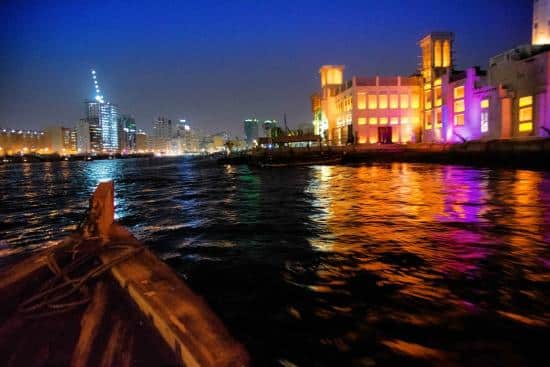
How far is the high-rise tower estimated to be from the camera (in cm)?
5306

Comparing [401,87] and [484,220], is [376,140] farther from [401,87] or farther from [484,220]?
[484,220]

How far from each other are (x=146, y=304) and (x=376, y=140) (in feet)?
244

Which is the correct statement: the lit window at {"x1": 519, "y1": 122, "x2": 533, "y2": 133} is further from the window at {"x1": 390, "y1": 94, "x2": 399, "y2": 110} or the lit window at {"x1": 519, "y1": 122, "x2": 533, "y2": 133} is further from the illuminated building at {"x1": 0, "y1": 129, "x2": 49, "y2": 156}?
the illuminated building at {"x1": 0, "y1": 129, "x2": 49, "y2": 156}

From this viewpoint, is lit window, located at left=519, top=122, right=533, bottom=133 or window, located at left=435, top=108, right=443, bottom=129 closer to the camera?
lit window, located at left=519, top=122, right=533, bottom=133

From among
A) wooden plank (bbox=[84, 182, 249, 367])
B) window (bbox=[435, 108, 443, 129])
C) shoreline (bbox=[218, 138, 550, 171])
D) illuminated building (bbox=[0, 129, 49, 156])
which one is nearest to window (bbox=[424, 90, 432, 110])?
window (bbox=[435, 108, 443, 129])

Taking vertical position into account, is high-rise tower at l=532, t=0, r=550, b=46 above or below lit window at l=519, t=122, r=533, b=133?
above

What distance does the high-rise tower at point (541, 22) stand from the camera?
53.1 meters

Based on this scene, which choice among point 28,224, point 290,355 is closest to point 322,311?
point 290,355

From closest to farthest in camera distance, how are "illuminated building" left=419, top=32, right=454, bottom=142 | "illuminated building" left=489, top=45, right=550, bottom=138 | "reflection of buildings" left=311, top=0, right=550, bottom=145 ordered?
1. "illuminated building" left=489, top=45, right=550, bottom=138
2. "reflection of buildings" left=311, top=0, right=550, bottom=145
3. "illuminated building" left=419, top=32, right=454, bottom=142

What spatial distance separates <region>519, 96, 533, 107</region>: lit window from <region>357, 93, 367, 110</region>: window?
Result: 31830mm

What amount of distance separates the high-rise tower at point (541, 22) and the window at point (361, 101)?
93.2 ft

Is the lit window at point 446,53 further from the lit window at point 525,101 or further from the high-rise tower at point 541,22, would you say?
the lit window at point 525,101

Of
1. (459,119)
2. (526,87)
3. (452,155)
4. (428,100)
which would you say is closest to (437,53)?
(428,100)

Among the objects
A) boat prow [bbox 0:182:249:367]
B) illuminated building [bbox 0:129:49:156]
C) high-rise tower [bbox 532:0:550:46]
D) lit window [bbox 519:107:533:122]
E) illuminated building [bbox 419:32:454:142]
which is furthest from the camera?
illuminated building [bbox 0:129:49:156]
